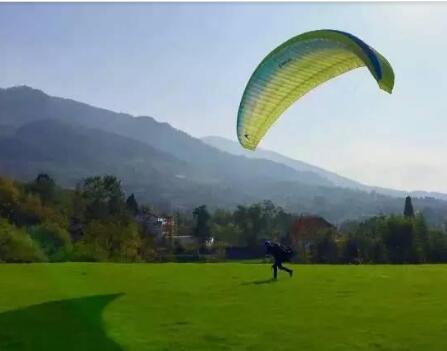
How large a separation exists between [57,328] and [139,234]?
51983 millimetres

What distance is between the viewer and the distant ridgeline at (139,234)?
46.8 metres

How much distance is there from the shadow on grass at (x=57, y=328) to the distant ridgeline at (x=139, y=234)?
30.0 m

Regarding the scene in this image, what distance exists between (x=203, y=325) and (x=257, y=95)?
4847mm

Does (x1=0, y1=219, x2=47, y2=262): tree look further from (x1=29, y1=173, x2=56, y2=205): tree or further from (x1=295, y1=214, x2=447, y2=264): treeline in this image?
(x1=295, y1=214, x2=447, y2=264): treeline

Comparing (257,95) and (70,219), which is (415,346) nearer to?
(257,95)

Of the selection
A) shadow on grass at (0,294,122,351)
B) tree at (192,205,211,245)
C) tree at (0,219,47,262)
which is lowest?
shadow on grass at (0,294,122,351)

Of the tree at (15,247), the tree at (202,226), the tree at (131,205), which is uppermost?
the tree at (131,205)

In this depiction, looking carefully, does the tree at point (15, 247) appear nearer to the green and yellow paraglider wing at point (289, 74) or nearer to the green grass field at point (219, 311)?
the green grass field at point (219, 311)

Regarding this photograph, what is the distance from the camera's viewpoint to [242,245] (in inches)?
2699

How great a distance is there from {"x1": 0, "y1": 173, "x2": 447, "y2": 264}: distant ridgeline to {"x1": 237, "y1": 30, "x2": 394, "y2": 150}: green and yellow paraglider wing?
30.0 m

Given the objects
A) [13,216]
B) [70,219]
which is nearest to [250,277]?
[13,216]

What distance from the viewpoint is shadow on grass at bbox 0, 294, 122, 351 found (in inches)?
348

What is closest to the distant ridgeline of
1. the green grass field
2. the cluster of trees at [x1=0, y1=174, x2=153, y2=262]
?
the cluster of trees at [x1=0, y1=174, x2=153, y2=262]

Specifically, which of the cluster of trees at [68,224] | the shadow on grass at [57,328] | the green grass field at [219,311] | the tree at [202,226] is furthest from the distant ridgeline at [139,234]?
the shadow on grass at [57,328]
